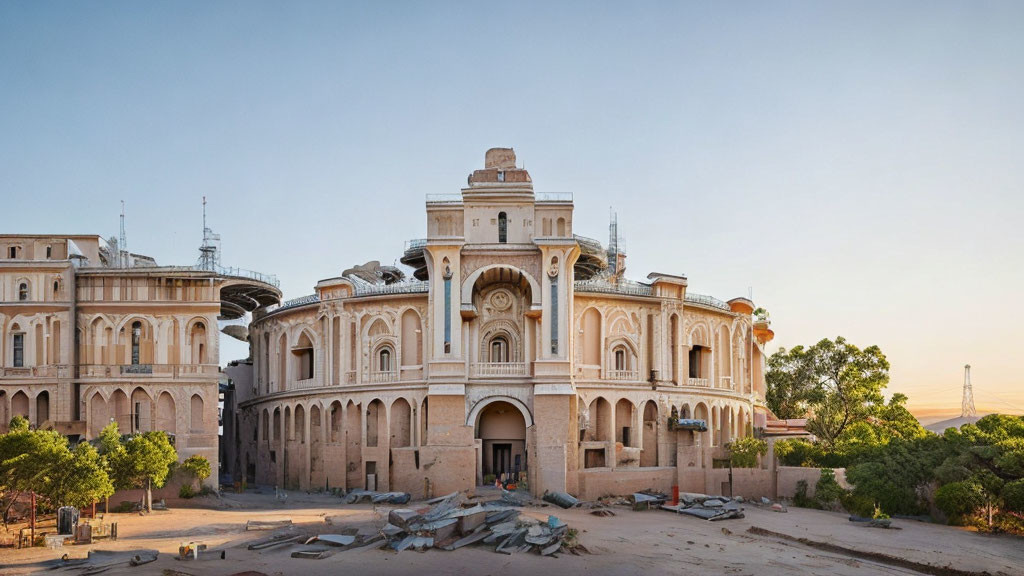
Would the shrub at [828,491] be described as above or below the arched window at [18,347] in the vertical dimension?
below

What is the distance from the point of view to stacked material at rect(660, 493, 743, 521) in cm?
4544

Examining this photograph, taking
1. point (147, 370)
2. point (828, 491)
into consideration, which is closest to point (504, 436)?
point (828, 491)

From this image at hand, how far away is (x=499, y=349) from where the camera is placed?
186ft

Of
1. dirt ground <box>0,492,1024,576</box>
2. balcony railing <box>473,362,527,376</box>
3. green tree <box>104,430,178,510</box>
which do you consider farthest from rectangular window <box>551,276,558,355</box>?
green tree <box>104,430,178,510</box>

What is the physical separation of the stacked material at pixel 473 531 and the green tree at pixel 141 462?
14083mm

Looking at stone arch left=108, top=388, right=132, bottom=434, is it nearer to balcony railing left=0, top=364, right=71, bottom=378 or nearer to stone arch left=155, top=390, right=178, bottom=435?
stone arch left=155, top=390, right=178, bottom=435

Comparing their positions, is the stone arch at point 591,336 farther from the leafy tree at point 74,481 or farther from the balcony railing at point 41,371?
the balcony railing at point 41,371

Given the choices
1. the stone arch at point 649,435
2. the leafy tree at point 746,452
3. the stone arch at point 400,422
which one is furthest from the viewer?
the stone arch at point 649,435

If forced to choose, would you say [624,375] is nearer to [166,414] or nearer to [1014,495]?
[1014,495]

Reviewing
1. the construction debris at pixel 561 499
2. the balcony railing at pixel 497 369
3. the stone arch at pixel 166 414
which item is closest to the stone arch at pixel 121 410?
the stone arch at pixel 166 414

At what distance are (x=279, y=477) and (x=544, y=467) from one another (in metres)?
22.4

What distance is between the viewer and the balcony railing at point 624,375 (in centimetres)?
5910

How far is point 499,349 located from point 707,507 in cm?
1612

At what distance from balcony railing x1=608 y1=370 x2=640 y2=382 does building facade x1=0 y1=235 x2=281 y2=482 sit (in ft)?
78.4
